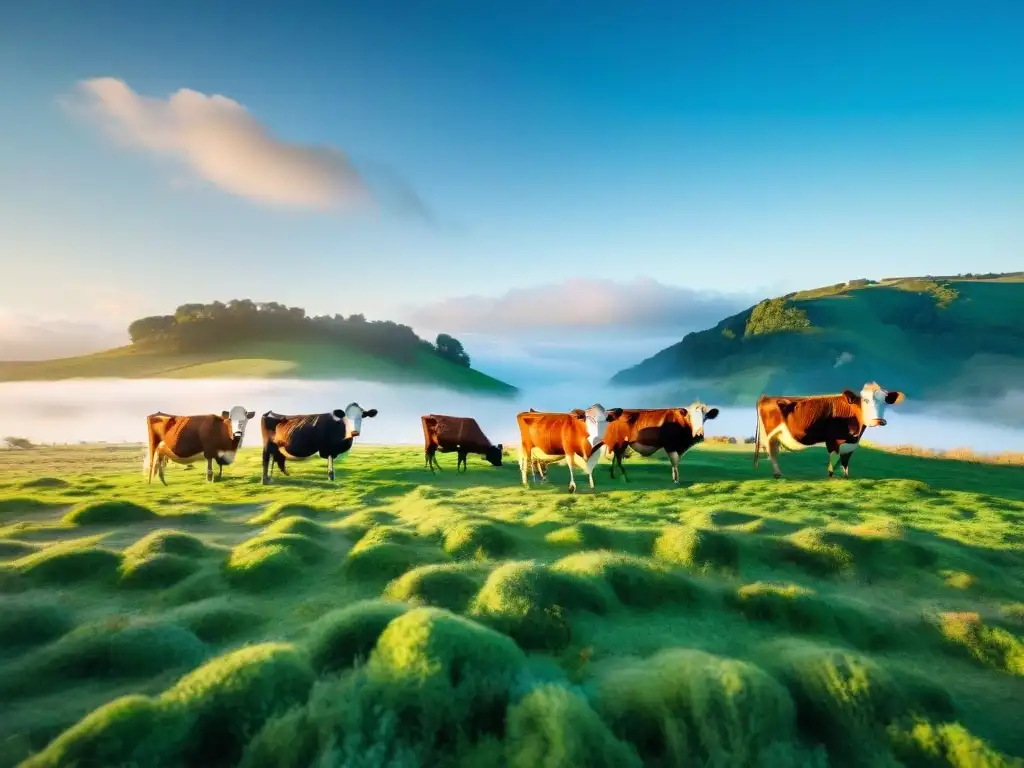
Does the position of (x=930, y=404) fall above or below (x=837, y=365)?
below

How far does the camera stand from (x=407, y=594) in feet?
24.0

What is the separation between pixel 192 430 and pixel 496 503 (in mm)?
15168

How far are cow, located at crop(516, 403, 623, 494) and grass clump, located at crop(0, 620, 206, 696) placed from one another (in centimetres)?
1424

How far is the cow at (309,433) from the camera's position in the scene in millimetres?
24000

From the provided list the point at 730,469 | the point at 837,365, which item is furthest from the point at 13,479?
the point at 837,365

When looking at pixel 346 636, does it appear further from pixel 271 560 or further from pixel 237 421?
pixel 237 421

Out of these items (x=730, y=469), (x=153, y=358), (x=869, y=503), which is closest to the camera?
(x=869, y=503)

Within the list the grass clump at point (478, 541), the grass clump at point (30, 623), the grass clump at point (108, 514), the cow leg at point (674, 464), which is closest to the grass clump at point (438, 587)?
the grass clump at point (478, 541)

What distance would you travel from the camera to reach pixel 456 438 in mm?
27031

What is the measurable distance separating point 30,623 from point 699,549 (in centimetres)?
968

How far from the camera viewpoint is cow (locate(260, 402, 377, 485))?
78.7 feet

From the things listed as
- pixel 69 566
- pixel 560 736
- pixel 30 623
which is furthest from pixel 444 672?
pixel 69 566

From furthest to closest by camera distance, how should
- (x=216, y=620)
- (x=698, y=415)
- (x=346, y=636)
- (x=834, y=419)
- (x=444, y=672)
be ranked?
(x=698, y=415) < (x=834, y=419) < (x=216, y=620) < (x=346, y=636) < (x=444, y=672)

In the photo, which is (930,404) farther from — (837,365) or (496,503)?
(496,503)
